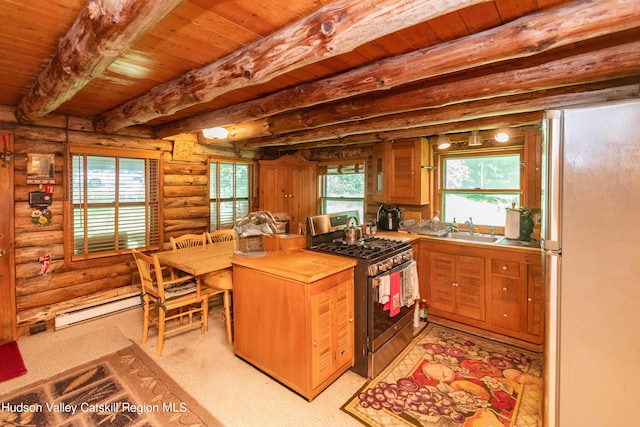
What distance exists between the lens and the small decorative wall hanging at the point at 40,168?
323 cm

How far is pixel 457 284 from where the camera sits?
3.45m

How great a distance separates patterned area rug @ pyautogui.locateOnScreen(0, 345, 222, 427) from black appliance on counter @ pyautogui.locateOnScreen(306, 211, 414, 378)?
4.07ft

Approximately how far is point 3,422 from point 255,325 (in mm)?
1749

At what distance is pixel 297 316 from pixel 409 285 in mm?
1306

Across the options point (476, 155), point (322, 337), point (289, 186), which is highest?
point (476, 155)

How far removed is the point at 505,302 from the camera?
3.17 m

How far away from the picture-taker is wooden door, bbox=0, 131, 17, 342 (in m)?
3.08

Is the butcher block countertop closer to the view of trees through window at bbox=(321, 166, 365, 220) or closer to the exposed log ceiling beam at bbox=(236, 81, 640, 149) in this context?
the exposed log ceiling beam at bbox=(236, 81, 640, 149)

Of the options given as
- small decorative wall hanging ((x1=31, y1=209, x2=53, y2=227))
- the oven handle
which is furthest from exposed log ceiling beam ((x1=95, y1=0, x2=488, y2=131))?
small decorative wall hanging ((x1=31, y1=209, x2=53, y2=227))

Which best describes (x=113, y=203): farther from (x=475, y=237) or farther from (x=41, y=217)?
(x=475, y=237)

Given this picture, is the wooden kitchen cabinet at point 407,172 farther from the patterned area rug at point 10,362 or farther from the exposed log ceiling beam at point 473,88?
the patterned area rug at point 10,362

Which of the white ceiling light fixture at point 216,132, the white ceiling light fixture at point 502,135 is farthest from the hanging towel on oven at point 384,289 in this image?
the white ceiling light fixture at point 216,132

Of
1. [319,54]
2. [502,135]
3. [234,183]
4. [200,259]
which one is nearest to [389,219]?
[502,135]

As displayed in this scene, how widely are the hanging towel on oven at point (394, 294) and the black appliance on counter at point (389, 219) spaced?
4.66 ft
